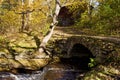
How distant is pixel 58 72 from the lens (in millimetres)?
16922

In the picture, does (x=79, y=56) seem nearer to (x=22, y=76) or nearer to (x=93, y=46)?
(x=93, y=46)

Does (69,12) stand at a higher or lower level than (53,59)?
higher

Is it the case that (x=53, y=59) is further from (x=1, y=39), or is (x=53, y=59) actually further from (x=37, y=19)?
(x=37, y=19)

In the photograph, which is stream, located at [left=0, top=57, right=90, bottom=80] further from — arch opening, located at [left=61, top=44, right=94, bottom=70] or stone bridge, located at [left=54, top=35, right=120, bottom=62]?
stone bridge, located at [left=54, top=35, right=120, bottom=62]

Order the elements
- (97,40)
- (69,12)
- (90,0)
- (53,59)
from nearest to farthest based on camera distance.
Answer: (97,40)
(53,59)
(90,0)
(69,12)

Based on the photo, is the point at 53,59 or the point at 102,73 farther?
the point at 53,59

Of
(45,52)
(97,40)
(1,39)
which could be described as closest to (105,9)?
(45,52)

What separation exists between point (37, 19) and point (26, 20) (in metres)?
5.90

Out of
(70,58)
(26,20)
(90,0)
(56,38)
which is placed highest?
(90,0)

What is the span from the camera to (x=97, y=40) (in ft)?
50.7

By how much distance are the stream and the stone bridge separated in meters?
0.94

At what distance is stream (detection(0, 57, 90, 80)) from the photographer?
15.7 metres

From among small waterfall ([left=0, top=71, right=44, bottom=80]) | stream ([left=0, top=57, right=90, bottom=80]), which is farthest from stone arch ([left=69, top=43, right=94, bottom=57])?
small waterfall ([left=0, top=71, right=44, bottom=80])

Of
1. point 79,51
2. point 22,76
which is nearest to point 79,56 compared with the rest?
point 79,51
